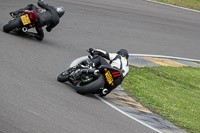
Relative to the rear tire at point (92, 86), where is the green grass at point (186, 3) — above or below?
above

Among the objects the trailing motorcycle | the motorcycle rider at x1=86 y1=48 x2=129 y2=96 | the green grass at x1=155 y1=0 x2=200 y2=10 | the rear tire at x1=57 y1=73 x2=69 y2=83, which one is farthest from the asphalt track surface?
the green grass at x1=155 y1=0 x2=200 y2=10

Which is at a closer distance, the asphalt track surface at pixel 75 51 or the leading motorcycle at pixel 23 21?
the asphalt track surface at pixel 75 51

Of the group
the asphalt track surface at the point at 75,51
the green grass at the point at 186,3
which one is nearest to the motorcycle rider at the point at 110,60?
the asphalt track surface at the point at 75,51

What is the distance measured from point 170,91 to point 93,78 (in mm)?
3687

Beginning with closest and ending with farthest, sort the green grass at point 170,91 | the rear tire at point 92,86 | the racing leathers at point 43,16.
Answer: the rear tire at point 92,86, the green grass at point 170,91, the racing leathers at point 43,16

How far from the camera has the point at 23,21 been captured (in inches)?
446

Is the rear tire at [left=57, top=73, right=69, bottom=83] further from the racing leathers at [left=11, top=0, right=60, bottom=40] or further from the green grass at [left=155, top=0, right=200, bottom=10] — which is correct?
the green grass at [left=155, top=0, right=200, bottom=10]

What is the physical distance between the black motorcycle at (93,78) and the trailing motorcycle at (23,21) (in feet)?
9.47

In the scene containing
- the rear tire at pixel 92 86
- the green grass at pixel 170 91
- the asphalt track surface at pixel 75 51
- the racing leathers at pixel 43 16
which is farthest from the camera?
the racing leathers at pixel 43 16

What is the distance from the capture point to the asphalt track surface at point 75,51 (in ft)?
21.6

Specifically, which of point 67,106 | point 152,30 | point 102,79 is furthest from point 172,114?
point 152,30

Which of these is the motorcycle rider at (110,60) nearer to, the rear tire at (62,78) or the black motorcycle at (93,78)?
the black motorcycle at (93,78)

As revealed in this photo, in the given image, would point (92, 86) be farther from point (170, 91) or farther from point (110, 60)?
point (170, 91)

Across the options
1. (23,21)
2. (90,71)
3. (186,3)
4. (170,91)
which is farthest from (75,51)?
(186,3)
